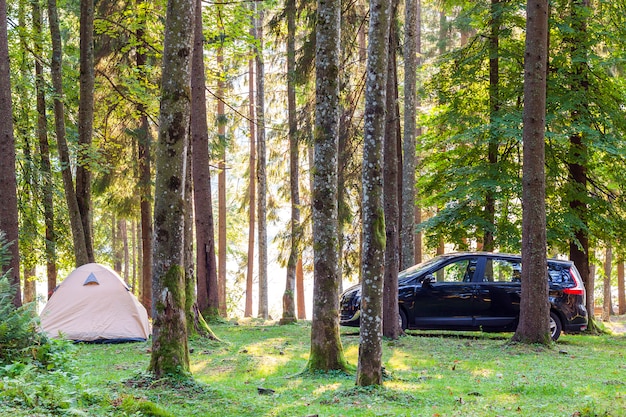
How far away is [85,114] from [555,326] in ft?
38.4

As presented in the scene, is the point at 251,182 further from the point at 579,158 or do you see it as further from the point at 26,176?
the point at 579,158

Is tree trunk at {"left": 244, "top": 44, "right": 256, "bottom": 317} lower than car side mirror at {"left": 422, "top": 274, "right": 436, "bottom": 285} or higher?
higher

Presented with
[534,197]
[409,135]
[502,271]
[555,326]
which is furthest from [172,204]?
[409,135]

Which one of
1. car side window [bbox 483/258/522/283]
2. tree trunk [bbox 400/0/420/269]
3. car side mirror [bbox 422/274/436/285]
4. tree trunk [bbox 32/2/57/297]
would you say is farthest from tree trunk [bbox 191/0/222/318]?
car side window [bbox 483/258/522/283]

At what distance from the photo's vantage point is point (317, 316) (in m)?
8.81

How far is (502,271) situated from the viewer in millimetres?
14203

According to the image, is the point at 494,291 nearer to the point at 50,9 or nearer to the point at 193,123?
the point at 193,123

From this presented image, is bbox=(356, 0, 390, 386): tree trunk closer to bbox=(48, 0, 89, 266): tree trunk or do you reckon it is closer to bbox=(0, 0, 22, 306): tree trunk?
bbox=(0, 0, 22, 306): tree trunk

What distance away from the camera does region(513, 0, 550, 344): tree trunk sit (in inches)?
457

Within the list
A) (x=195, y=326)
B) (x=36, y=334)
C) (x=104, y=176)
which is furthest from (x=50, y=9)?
(x=36, y=334)

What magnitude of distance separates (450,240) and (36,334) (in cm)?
1239

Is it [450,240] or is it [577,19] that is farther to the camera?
[450,240]

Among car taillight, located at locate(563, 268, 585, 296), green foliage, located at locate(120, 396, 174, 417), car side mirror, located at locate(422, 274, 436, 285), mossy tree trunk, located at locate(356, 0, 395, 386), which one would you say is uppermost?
mossy tree trunk, located at locate(356, 0, 395, 386)

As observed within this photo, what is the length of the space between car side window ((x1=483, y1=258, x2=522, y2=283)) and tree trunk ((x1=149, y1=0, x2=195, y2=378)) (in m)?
8.07
